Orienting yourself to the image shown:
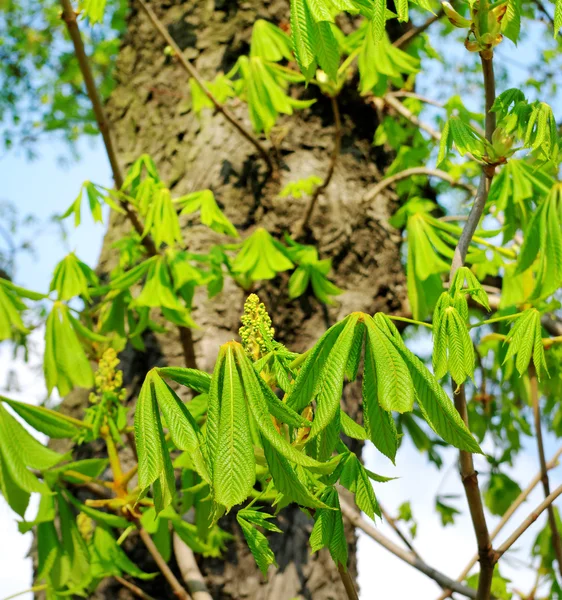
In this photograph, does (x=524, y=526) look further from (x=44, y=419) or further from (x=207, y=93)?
(x=207, y=93)

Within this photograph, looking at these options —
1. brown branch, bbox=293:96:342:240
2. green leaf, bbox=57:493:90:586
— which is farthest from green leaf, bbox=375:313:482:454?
brown branch, bbox=293:96:342:240

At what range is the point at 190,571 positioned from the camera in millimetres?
1518

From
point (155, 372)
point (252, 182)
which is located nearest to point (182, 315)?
point (252, 182)

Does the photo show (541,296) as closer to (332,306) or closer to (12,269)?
(332,306)

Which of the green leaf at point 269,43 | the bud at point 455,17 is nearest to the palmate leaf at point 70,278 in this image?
the green leaf at point 269,43

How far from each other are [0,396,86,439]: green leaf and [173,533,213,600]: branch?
0.41 m

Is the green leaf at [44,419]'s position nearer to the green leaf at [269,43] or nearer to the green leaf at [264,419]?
the green leaf at [264,419]

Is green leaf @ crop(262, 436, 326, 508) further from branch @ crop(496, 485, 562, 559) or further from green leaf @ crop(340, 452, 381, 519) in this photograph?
branch @ crop(496, 485, 562, 559)

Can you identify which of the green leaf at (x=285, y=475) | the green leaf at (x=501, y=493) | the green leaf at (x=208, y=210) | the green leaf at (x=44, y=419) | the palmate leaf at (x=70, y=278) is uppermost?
the green leaf at (x=208, y=210)

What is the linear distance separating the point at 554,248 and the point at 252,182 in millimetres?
979

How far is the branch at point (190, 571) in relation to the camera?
1.47m

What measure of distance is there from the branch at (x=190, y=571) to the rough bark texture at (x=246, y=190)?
116 mm

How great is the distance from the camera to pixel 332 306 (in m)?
Answer: 1.94

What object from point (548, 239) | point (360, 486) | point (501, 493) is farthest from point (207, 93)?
point (501, 493)
